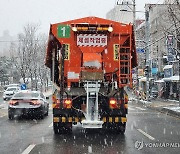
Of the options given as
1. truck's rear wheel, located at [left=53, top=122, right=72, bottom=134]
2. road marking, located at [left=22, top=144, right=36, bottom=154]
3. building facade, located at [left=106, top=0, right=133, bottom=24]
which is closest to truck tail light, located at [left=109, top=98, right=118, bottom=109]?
truck's rear wheel, located at [left=53, top=122, right=72, bottom=134]

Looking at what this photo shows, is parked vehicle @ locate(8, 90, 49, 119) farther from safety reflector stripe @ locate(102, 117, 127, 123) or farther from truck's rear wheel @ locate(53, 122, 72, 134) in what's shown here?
safety reflector stripe @ locate(102, 117, 127, 123)

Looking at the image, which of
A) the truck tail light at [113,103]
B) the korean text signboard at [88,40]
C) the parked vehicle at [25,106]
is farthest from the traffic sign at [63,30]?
the parked vehicle at [25,106]

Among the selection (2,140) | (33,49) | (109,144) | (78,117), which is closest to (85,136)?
(78,117)

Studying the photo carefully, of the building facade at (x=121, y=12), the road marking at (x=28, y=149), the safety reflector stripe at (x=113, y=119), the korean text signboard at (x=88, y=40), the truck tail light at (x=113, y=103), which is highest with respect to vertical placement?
the building facade at (x=121, y=12)

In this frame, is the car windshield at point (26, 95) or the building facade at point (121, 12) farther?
the building facade at point (121, 12)

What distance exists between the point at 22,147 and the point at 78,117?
2.30 m

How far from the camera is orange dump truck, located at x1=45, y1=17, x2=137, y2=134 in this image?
Result: 1105 centimetres

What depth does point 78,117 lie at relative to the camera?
11023 mm

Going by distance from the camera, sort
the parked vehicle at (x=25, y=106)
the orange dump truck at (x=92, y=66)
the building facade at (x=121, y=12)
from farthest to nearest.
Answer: the building facade at (x=121, y=12) → the parked vehicle at (x=25, y=106) → the orange dump truck at (x=92, y=66)

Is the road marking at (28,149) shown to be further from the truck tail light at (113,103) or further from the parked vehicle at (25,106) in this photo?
the parked vehicle at (25,106)

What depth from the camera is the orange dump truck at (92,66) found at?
1105 centimetres

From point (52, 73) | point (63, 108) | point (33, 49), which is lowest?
point (63, 108)

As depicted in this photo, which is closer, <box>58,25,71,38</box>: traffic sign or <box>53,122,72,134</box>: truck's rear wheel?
<box>58,25,71,38</box>: traffic sign

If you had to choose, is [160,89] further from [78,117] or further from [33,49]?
[78,117]
